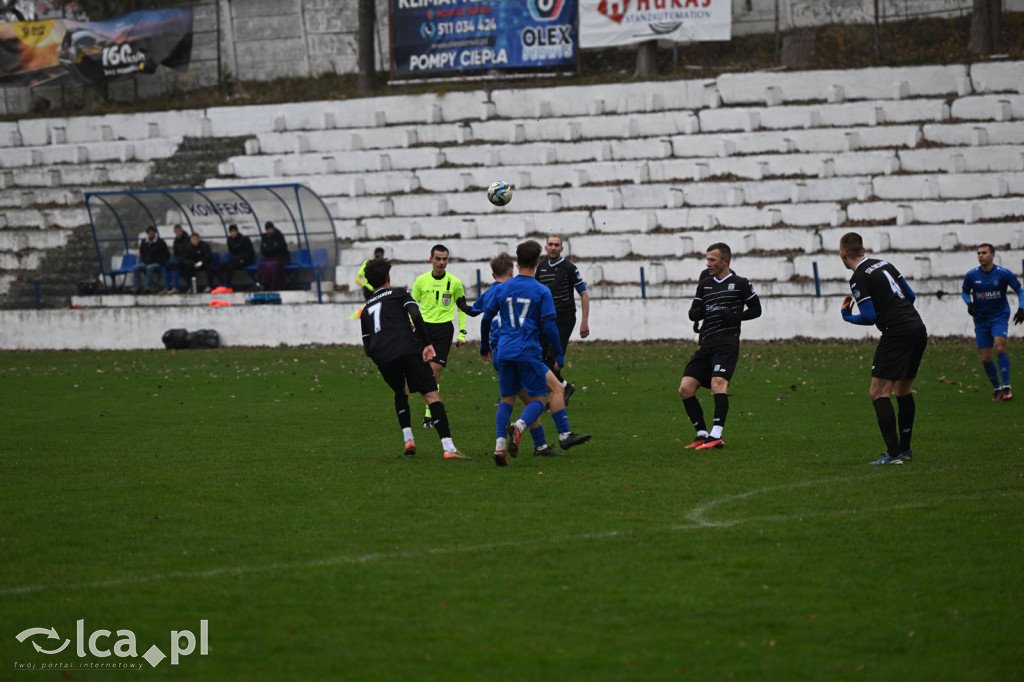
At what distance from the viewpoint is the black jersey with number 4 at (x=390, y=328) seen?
34.7 feet

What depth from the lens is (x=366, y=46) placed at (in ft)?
108

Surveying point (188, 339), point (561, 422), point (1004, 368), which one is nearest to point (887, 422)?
point (561, 422)

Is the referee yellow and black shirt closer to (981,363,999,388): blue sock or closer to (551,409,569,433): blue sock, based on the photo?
(551,409,569,433): blue sock

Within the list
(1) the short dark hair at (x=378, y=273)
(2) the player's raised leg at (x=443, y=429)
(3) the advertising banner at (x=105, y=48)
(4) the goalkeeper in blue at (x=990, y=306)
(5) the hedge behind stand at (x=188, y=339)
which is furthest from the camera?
(3) the advertising banner at (x=105, y=48)

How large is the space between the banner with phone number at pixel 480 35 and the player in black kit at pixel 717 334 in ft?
72.2

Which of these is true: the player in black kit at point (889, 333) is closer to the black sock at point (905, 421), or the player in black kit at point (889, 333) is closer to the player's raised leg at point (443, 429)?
the black sock at point (905, 421)

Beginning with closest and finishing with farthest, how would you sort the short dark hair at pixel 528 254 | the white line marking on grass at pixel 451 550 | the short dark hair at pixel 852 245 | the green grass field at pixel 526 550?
the green grass field at pixel 526 550, the white line marking on grass at pixel 451 550, the short dark hair at pixel 852 245, the short dark hair at pixel 528 254

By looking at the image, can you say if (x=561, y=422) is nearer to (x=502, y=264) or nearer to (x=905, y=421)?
(x=502, y=264)

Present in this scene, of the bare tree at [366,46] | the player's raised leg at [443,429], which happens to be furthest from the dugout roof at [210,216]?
the player's raised leg at [443,429]

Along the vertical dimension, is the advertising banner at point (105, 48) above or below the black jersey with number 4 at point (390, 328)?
above

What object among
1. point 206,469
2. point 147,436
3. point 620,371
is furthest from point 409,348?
point 620,371

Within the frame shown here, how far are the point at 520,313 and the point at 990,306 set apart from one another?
7762mm

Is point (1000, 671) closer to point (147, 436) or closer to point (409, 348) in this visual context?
point (409, 348)

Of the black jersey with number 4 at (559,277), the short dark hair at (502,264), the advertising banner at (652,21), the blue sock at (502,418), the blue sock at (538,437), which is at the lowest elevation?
the blue sock at (538,437)
